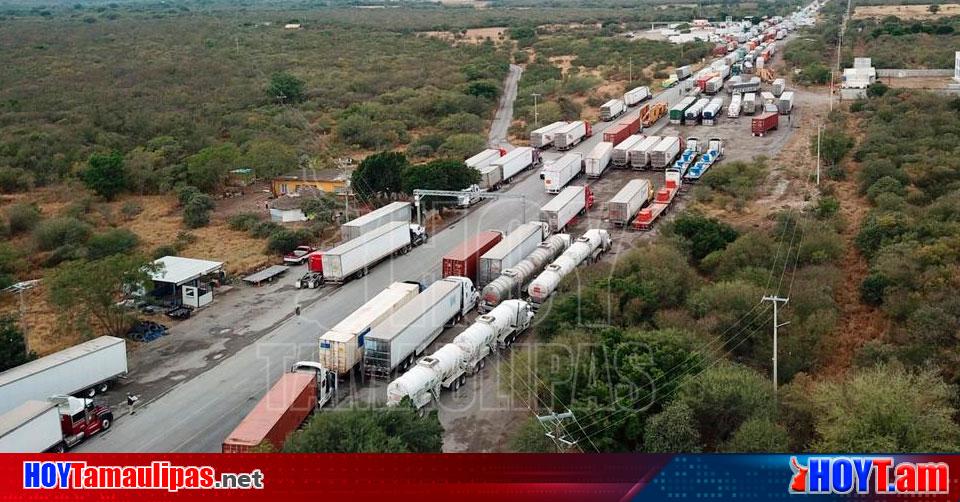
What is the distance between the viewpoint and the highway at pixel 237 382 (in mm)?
20766

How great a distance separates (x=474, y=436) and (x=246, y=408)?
6479mm

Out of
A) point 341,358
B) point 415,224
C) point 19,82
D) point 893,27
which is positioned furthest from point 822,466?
point 893,27

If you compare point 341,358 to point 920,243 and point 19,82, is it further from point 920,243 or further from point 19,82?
point 19,82

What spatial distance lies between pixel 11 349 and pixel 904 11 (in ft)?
485

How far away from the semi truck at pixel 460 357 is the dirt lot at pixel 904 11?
121902mm

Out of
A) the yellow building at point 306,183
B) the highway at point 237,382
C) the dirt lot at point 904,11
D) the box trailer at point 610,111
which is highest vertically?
the dirt lot at point 904,11

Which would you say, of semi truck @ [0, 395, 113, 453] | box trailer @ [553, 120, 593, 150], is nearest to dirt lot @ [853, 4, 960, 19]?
Result: box trailer @ [553, 120, 593, 150]

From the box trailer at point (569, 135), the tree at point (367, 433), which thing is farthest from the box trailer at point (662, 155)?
the tree at point (367, 433)

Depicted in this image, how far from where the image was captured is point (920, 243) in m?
29.8

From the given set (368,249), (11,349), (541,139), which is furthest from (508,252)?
(541,139)

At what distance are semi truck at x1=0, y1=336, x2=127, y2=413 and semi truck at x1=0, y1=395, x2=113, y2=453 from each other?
0.45 metres

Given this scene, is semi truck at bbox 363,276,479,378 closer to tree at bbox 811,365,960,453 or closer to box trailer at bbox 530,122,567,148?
tree at bbox 811,365,960,453

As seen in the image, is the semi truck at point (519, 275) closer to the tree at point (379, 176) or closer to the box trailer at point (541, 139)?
the tree at point (379, 176)

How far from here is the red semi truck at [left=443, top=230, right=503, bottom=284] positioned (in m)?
29.6
